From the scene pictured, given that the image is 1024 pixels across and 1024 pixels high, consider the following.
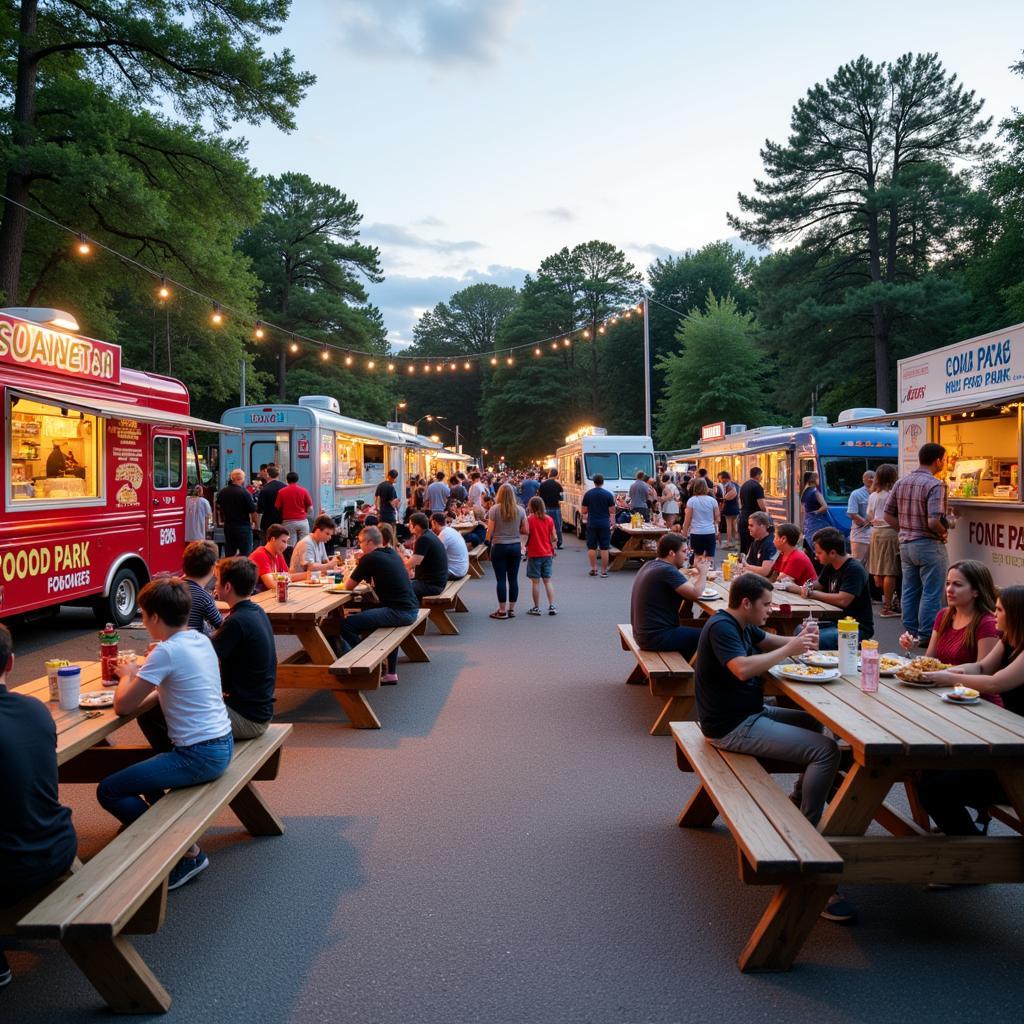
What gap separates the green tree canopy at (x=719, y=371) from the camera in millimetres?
42531

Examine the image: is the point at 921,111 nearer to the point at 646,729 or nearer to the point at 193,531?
the point at 193,531

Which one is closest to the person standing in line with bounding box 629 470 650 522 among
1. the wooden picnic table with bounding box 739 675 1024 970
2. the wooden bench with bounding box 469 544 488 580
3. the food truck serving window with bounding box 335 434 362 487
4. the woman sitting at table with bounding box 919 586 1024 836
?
the wooden bench with bounding box 469 544 488 580

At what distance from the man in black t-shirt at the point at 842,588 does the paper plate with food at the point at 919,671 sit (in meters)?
1.82

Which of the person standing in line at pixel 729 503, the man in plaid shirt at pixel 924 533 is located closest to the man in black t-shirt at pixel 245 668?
the man in plaid shirt at pixel 924 533

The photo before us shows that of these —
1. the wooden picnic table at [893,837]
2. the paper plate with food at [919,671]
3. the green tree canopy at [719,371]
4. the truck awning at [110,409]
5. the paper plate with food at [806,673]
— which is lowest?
the wooden picnic table at [893,837]

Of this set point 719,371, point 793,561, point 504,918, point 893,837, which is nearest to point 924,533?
point 793,561

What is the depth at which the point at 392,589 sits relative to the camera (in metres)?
8.27

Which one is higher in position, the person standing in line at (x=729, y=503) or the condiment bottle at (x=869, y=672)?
the person standing in line at (x=729, y=503)

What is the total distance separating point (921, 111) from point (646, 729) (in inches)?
1265

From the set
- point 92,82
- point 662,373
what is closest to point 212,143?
point 92,82

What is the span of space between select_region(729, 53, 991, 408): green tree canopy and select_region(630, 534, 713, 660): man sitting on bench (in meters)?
25.8

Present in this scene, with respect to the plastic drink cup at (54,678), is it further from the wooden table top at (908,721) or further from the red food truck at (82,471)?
the red food truck at (82,471)

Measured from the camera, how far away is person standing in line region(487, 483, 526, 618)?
11.9 m

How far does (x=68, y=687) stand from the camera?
4305mm
